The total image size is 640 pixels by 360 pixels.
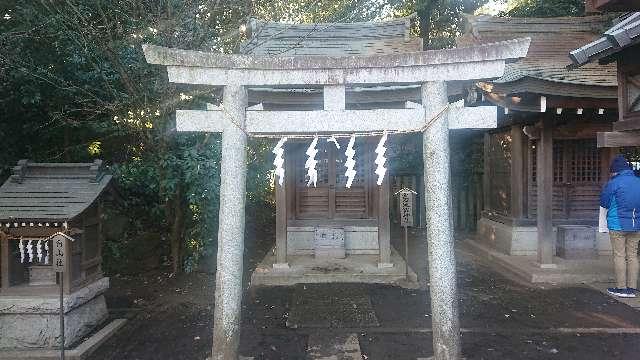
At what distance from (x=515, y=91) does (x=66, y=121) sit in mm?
9349

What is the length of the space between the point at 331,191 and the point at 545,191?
15.9 feet

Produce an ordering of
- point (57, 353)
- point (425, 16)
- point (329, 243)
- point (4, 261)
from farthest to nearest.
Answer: point (425, 16) < point (329, 243) < point (4, 261) < point (57, 353)

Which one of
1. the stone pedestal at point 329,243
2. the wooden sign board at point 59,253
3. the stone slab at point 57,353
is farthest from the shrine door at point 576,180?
the wooden sign board at point 59,253

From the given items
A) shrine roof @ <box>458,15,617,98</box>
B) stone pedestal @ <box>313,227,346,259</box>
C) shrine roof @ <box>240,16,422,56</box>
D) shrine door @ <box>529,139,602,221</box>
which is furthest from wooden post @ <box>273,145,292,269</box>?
shrine door @ <box>529,139,602,221</box>

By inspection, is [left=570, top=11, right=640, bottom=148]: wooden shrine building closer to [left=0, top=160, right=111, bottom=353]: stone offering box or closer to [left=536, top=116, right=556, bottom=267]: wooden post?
[left=536, top=116, right=556, bottom=267]: wooden post

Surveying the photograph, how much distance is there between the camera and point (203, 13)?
28.0 feet

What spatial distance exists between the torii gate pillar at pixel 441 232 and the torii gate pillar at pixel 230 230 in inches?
83.6

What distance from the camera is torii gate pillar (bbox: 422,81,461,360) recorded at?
4.53 metres

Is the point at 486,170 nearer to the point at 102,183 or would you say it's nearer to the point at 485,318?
the point at 485,318

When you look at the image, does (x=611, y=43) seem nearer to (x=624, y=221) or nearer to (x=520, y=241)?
(x=624, y=221)

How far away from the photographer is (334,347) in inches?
220

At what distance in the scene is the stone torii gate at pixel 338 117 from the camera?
14.8ft

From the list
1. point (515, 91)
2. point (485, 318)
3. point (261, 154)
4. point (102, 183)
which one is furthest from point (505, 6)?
point (102, 183)

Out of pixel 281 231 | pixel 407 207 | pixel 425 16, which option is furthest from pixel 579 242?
pixel 425 16
